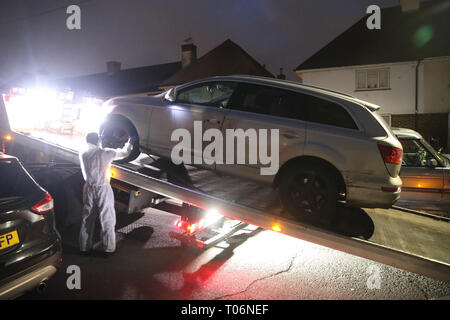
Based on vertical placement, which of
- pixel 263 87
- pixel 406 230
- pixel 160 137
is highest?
pixel 263 87

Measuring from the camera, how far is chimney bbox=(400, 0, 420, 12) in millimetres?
17188

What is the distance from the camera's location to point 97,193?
173 inches

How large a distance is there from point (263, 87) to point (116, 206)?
3012 mm

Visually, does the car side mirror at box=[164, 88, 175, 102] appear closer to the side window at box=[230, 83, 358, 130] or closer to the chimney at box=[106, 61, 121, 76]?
the side window at box=[230, 83, 358, 130]

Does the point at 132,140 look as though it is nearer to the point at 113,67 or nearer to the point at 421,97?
the point at 421,97

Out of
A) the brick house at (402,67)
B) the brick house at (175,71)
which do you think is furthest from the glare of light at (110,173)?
the brick house at (175,71)

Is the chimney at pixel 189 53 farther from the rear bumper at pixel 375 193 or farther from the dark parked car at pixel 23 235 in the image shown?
the rear bumper at pixel 375 193

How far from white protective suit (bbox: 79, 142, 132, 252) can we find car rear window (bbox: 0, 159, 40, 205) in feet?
3.64

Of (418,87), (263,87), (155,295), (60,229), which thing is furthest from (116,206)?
(418,87)

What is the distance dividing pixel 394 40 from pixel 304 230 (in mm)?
16513

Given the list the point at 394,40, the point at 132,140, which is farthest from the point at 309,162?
the point at 394,40

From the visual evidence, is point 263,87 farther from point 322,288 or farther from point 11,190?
point 11,190

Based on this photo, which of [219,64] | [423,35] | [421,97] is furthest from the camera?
[219,64]
